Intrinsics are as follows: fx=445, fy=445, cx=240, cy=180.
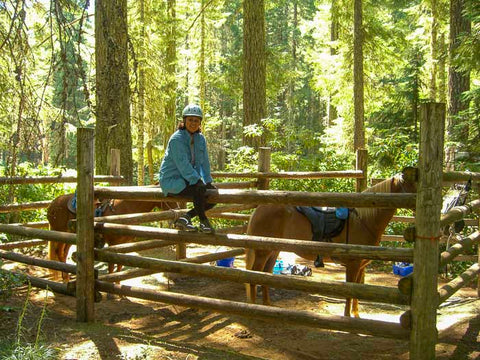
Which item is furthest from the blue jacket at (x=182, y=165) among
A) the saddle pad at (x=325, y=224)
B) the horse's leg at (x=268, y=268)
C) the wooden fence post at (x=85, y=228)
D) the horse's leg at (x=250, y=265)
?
the horse's leg at (x=268, y=268)

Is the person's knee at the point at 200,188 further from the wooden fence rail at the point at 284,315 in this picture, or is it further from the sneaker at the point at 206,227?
the wooden fence rail at the point at 284,315

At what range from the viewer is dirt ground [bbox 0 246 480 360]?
4.23 meters

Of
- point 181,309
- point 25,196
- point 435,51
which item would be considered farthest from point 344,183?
point 435,51

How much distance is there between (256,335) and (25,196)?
7.56 meters

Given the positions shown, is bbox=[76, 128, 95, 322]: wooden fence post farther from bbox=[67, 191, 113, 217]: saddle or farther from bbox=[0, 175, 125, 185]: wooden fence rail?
bbox=[0, 175, 125, 185]: wooden fence rail

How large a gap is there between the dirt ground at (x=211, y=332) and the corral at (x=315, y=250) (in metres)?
0.43

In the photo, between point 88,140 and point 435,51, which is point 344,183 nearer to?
point 88,140

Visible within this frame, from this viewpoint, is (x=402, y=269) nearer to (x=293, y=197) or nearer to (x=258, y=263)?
(x=258, y=263)

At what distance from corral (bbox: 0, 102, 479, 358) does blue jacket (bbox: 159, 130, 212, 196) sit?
306 millimetres

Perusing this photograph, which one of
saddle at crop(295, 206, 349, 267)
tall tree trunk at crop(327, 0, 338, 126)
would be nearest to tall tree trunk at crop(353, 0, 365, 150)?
tall tree trunk at crop(327, 0, 338, 126)

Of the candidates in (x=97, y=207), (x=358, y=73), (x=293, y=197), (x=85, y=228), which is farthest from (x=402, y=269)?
(x=358, y=73)

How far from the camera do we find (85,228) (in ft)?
16.8

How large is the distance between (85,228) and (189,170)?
1.53 meters

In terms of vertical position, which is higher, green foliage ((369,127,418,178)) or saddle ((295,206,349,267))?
green foliage ((369,127,418,178))
